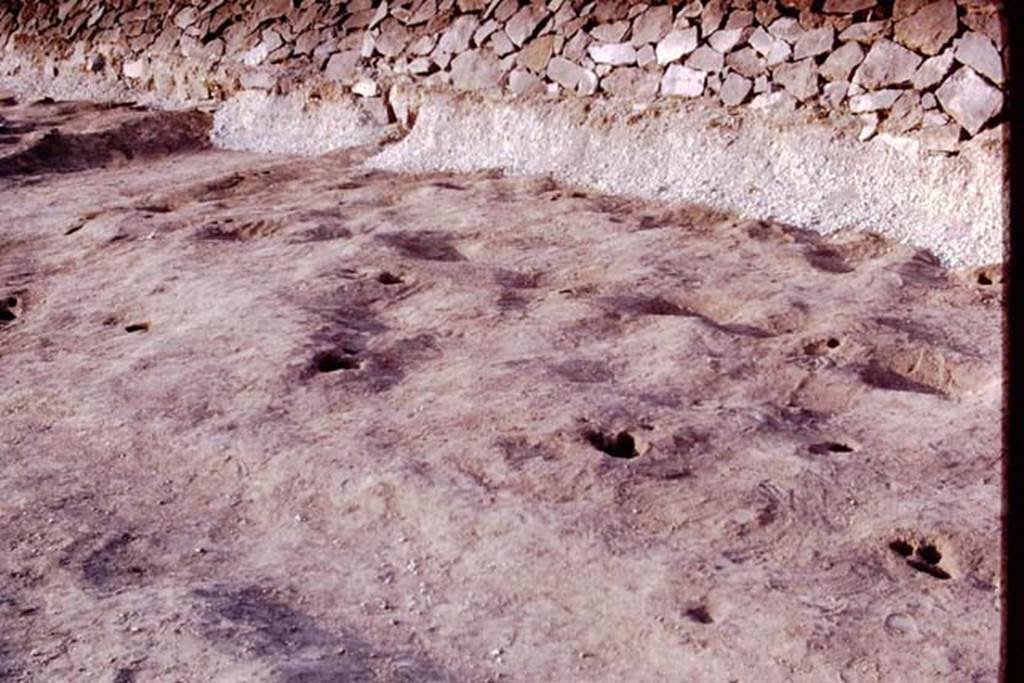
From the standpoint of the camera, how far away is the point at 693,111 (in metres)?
6.47

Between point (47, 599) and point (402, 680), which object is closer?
point (402, 680)

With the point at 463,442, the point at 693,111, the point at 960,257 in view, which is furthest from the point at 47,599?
the point at 693,111

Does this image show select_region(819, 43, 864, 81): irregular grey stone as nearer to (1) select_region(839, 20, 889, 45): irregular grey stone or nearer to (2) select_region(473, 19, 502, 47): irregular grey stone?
(1) select_region(839, 20, 889, 45): irregular grey stone

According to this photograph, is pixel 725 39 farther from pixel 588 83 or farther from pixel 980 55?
pixel 980 55

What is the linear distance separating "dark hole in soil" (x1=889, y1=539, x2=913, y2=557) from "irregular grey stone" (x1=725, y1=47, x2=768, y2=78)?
345cm

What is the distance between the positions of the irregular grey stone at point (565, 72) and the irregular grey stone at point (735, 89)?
0.87m

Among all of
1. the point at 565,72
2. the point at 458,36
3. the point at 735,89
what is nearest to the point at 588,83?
the point at 565,72

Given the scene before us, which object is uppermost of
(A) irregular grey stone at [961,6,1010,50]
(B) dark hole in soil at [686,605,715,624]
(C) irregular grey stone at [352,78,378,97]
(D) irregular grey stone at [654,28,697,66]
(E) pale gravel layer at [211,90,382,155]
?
(A) irregular grey stone at [961,6,1010,50]

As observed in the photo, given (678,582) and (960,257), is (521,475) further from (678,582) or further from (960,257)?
(960,257)

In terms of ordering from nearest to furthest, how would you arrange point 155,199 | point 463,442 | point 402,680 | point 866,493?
point 402,680 → point 866,493 → point 463,442 → point 155,199

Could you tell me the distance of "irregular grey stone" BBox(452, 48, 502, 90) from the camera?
7215 millimetres

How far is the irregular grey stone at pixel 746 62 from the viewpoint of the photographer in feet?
20.6

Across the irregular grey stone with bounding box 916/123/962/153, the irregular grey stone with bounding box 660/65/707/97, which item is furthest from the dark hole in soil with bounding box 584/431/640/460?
the irregular grey stone with bounding box 660/65/707/97

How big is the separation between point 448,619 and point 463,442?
90cm
